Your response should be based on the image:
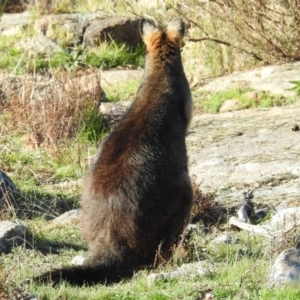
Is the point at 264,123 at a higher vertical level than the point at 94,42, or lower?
lower

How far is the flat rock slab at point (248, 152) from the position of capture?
9.12 meters

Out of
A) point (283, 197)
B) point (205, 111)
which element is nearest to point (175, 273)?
point (283, 197)

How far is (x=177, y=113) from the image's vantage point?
7484mm

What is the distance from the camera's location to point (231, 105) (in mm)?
12477

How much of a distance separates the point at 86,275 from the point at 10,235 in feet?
3.46

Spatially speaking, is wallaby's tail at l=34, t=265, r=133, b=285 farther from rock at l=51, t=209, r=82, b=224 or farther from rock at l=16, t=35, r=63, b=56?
rock at l=16, t=35, r=63, b=56

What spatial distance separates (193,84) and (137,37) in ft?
11.5

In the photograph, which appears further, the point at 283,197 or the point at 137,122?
the point at 283,197

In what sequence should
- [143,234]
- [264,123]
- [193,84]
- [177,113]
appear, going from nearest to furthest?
[143,234]
[177,113]
[264,123]
[193,84]

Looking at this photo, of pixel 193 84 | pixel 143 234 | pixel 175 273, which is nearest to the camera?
pixel 175 273

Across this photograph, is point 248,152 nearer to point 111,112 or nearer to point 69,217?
point 69,217

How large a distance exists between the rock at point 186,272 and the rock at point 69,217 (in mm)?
1862

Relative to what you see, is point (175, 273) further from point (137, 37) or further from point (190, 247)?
point (137, 37)

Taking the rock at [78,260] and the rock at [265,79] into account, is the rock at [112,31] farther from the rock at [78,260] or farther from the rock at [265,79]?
the rock at [78,260]
